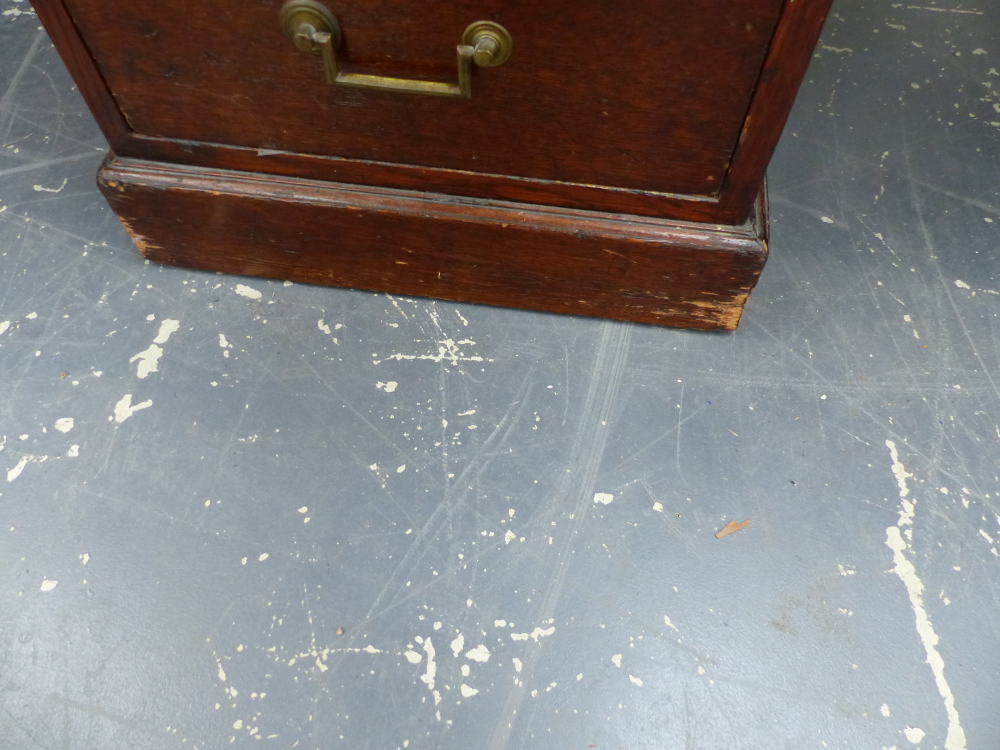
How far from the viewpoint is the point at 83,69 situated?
83cm

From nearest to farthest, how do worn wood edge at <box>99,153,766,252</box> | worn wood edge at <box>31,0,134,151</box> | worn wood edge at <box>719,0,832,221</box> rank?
worn wood edge at <box>719,0,832,221</box>, worn wood edge at <box>31,0,134,151</box>, worn wood edge at <box>99,153,766,252</box>

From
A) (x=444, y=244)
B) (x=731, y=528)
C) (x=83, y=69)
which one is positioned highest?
(x=83, y=69)

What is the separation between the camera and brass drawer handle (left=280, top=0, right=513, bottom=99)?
715mm

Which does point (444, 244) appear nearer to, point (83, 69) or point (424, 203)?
point (424, 203)

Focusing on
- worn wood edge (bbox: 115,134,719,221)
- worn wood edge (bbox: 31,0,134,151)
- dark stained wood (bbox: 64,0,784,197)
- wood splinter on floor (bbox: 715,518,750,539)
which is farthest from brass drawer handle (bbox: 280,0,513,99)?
wood splinter on floor (bbox: 715,518,750,539)

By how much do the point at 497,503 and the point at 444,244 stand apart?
0.33 m

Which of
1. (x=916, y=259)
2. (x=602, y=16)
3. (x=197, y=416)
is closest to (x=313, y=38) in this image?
(x=602, y=16)

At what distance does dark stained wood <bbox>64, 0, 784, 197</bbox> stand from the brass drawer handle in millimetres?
12

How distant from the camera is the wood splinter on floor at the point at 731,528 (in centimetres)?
85

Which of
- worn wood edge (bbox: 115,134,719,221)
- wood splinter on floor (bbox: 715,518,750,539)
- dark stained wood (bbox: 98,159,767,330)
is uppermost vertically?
worn wood edge (bbox: 115,134,719,221)

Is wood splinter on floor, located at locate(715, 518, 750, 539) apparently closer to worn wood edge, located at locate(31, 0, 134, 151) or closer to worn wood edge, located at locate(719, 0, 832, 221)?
worn wood edge, located at locate(719, 0, 832, 221)

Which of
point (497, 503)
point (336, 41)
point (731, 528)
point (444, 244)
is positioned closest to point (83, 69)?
point (336, 41)

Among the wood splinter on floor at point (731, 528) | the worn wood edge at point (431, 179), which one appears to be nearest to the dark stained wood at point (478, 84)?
the worn wood edge at point (431, 179)

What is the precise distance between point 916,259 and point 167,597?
108 centimetres
